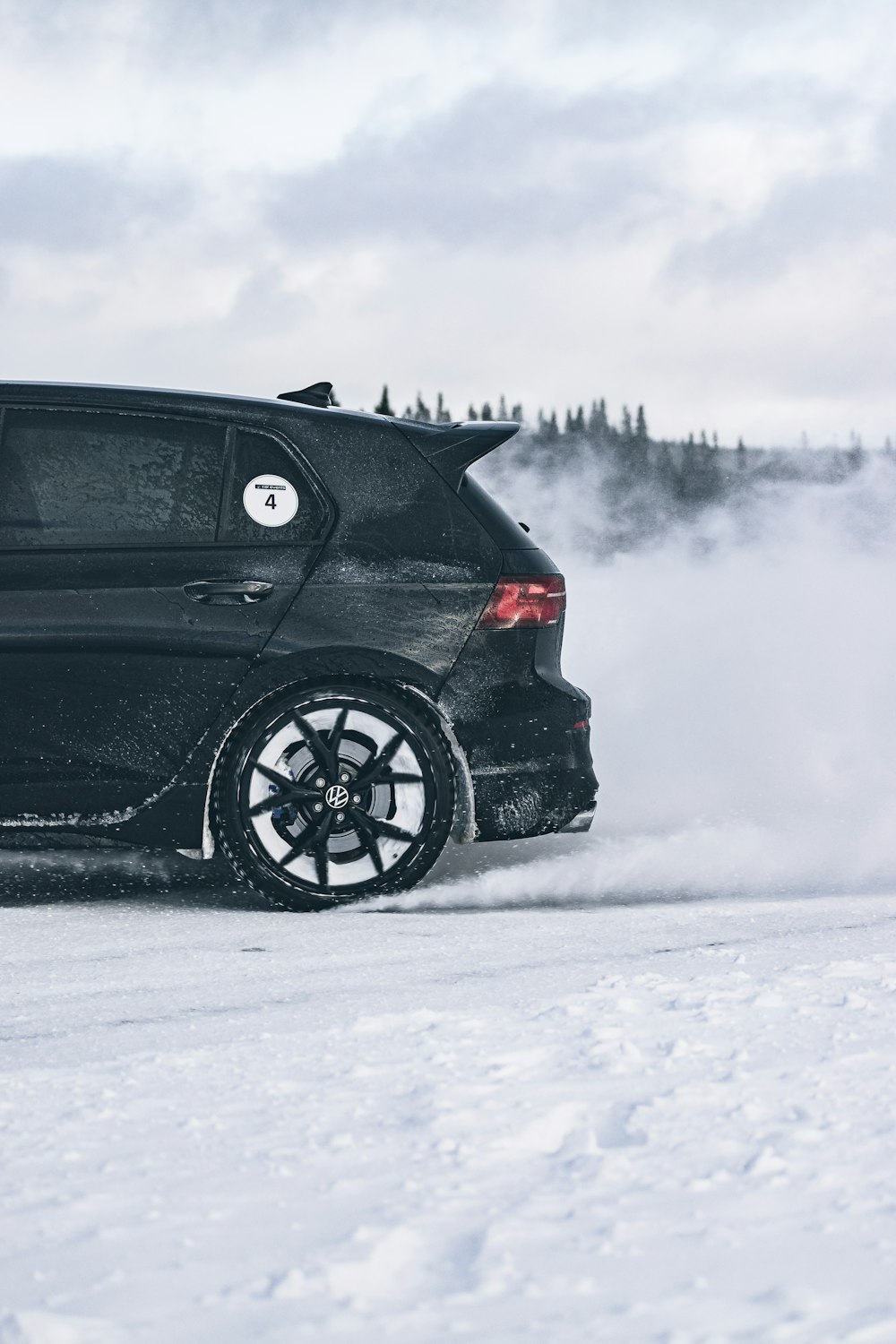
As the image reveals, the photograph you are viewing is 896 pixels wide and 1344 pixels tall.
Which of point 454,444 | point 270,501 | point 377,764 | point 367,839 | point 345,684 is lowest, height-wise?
point 367,839

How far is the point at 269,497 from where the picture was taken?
15.8 feet

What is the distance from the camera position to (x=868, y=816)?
644 cm

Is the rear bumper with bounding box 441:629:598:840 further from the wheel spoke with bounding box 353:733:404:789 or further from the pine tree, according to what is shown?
the pine tree

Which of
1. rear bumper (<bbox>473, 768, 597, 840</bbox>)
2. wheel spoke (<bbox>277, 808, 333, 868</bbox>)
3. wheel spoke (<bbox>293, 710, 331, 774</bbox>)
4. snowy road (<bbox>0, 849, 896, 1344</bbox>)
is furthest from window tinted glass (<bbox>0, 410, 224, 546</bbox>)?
snowy road (<bbox>0, 849, 896, 1344</bbox>)

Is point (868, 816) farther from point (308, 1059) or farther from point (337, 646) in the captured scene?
point (308, 1059)

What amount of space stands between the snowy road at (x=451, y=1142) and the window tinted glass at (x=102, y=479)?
1330 millimetres

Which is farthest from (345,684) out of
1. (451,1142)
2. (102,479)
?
(451,1142)

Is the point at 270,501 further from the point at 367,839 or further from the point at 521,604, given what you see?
the point at 367,839

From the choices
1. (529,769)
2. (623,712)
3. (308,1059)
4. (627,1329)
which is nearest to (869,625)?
(623,712)

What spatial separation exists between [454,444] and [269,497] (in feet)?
2.08

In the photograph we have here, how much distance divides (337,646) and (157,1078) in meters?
2.09

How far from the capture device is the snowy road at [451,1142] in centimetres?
197

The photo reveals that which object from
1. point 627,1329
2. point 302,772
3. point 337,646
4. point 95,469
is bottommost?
point 627,1329

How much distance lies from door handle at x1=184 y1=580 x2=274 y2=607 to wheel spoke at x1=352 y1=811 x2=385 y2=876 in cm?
75
